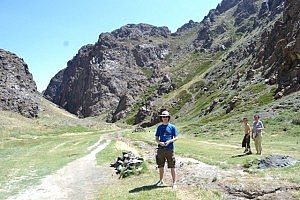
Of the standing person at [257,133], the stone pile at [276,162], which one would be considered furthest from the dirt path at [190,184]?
the standing person at [257,133]

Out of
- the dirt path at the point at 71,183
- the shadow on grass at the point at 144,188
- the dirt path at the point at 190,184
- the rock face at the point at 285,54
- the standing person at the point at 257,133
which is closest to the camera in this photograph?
the dirt path at the point at 190,184

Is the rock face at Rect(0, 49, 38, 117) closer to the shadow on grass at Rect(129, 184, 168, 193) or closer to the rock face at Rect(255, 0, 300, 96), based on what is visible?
the rock face at Rect(255, 0, 300, 96)

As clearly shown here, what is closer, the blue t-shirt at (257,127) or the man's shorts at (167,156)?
the man's shorts at (167,156)

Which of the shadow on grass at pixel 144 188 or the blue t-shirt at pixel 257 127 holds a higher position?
the blue t-shirt at pixel 257 127

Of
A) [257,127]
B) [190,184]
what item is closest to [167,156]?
[190,184]

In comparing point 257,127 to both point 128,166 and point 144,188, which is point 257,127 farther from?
point 144,188

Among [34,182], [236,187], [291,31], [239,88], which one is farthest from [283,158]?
[239,88]

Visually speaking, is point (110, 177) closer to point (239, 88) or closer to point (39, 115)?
point (239, 88)

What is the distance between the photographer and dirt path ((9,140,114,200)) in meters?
20.8

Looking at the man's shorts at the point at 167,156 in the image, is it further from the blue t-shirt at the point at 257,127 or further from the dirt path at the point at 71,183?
the blue t-shirt at the point at 257,127

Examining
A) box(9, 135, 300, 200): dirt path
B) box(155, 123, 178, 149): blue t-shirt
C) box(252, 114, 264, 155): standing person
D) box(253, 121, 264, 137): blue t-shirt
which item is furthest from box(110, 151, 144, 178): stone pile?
box(253, 121, 264, 137): blue t-shirt

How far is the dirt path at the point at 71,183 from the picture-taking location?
20844 mm

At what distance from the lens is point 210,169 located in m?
26.7

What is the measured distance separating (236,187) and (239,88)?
125666mm
